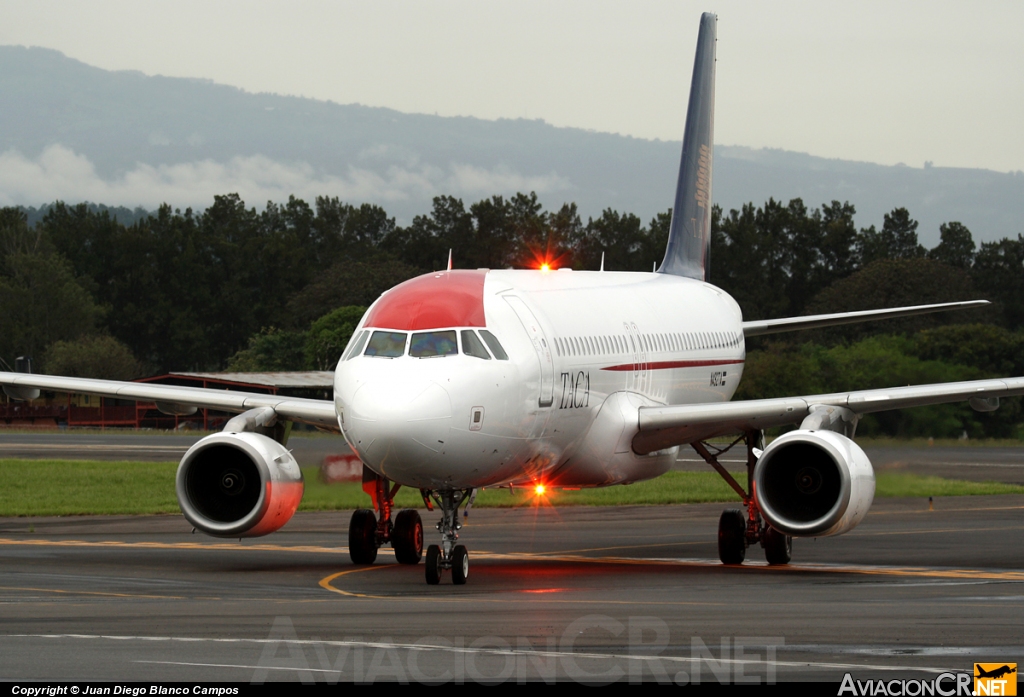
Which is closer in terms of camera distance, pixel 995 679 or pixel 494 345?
pixel 995 679

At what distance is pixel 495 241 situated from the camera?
5094 inches

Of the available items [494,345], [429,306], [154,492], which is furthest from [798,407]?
[154,492]

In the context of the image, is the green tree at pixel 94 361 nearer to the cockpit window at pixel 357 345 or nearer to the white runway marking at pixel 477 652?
the cockpit window at pixel 357 345

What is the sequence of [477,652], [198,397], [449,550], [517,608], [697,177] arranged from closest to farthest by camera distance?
[477,652], [517,608], [449,550], [198,397], [697,177]

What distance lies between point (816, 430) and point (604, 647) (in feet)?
29.9

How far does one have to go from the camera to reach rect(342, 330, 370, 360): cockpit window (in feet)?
60.6

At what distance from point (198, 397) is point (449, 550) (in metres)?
6.19

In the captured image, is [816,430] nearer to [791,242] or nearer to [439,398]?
[439,398]

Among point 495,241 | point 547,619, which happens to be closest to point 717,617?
point 547,619

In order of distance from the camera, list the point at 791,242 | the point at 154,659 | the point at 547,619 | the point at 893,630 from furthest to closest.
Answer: the point at 791,242, the point at 547,619, the point at 893,630, the point at 154,659

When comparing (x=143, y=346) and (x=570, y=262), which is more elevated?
(x=570, y=262)

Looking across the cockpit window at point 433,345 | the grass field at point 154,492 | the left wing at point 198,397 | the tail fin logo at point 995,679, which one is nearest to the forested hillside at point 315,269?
the grass field at point 154,492

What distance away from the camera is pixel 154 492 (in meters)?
37.6

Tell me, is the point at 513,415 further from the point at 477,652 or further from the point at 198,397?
the point at 198,397
